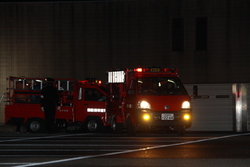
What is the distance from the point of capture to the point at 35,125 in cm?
2350

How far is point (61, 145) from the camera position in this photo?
15953 mm

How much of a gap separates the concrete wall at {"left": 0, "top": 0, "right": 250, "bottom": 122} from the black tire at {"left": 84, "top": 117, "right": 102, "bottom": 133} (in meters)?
6.21

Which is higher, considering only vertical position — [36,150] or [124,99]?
[124,99]

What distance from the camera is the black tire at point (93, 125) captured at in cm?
2383

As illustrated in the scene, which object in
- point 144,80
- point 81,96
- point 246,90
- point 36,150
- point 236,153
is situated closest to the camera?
point 236,153

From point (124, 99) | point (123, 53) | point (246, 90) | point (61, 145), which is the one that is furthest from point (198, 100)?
point (61, 145)

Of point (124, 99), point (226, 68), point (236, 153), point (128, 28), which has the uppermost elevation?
point (128, 28)

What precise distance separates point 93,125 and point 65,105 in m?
1.38

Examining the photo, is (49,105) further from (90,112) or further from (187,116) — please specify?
(187,116)

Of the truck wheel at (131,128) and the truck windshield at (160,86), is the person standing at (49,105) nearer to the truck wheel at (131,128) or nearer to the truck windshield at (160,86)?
the truck wheel at (131,128)

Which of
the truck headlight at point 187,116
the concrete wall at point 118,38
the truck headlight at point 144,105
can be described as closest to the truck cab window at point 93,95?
the truck headlight at point 144,105

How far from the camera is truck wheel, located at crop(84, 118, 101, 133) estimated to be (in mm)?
23828

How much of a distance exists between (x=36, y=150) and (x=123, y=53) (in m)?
15.5

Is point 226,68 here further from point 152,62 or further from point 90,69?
point 90,69
